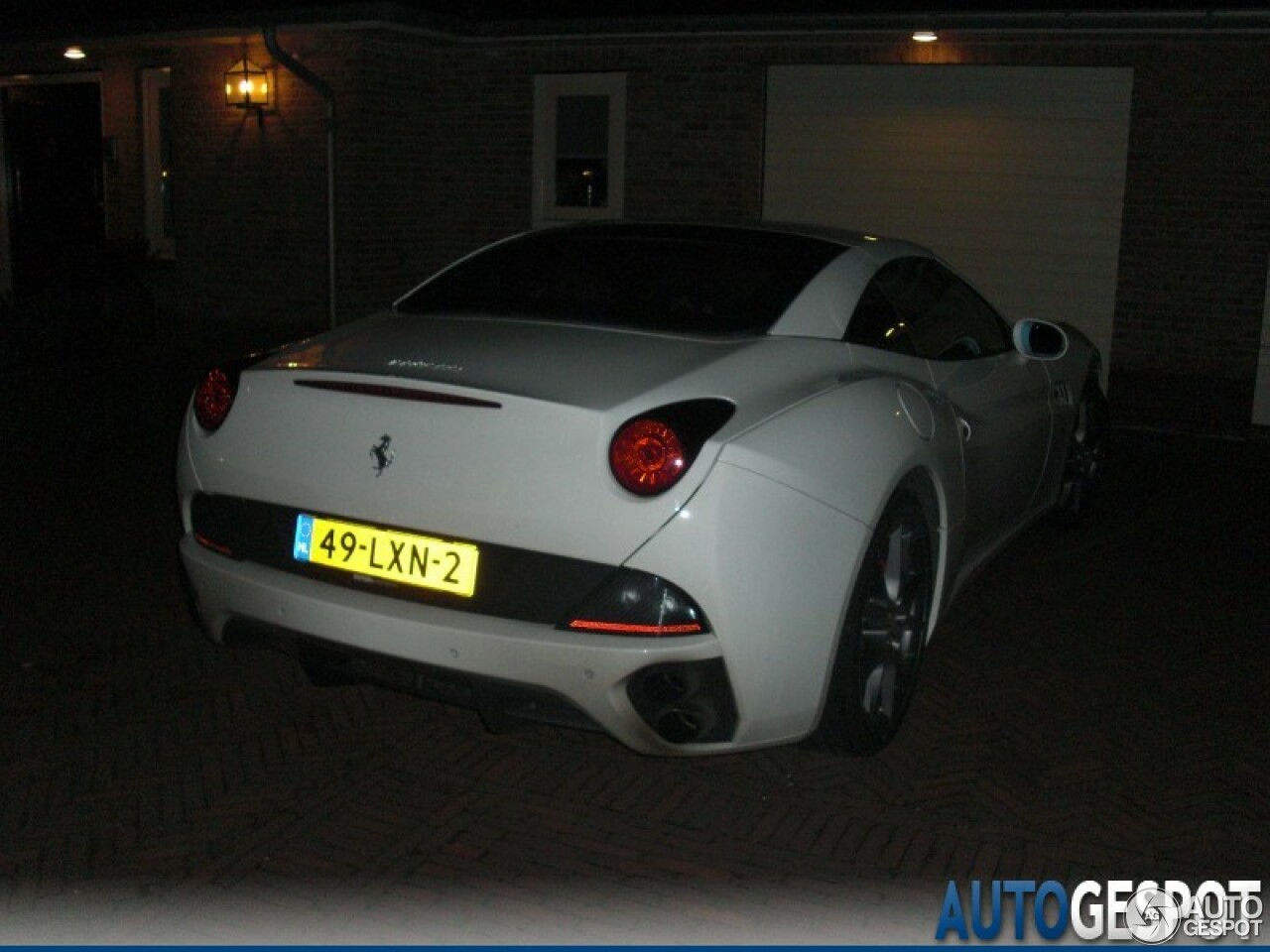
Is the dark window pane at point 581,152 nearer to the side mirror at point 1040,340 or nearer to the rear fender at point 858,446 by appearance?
the side mirror at point 1040,340

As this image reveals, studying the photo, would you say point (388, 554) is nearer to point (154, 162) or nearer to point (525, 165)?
point (525, 165)

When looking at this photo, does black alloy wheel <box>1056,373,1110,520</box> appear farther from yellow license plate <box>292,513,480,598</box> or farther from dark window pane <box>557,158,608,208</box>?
dark window pane <box>557,158,608,208</box>

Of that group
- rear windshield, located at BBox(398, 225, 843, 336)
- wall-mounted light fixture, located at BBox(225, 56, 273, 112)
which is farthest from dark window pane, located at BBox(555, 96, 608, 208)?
rear windshield, located at BBox(398, 225, 843, 336)

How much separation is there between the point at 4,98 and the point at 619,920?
15572 mm

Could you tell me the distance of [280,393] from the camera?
414cm

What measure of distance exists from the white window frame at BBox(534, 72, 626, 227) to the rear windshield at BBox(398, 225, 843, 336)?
8693mm

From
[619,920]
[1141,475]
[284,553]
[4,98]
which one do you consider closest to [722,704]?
[619,920]

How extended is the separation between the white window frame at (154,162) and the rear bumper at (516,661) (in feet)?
39.7

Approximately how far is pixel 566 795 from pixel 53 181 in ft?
47.7

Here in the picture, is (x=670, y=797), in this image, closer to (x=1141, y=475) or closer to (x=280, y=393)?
(x=280, y=393)

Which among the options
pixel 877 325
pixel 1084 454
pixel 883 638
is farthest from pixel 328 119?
pixel 883 638

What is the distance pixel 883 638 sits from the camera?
4.48 m

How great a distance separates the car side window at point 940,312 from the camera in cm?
517

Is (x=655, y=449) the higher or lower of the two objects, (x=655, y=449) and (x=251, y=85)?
the lower
